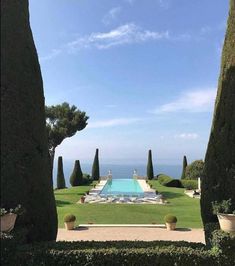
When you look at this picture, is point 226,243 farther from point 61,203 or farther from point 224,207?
point 61,203

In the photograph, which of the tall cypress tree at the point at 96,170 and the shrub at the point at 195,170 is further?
the tall cypress tree at the point at 96,170

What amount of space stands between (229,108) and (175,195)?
2511cm

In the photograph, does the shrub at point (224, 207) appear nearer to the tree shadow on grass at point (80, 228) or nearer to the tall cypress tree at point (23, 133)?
the tall cypress tree at point (23, 133)

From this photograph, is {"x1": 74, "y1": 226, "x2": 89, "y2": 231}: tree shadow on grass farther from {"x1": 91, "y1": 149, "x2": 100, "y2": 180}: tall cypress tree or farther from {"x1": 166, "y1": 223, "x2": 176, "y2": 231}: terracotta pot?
{"x1": 91, "y1": 149, "x2": 100, "y2": 180}: tall cypress tree

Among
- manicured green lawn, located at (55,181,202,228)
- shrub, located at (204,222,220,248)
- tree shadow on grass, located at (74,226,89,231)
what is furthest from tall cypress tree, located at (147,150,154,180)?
shrub, located at (204,222,220,248)

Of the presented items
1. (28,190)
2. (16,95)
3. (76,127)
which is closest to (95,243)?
(28,190)

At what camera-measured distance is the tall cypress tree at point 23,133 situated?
9.37 m

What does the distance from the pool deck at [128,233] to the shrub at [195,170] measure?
29.1 meters

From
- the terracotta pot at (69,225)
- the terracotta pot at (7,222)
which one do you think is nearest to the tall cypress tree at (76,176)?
the terracotta pot at (69,225)

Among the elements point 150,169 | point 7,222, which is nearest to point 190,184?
point 150,169

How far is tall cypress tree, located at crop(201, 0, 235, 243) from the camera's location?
34.1ft

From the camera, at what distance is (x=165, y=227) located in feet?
63.5

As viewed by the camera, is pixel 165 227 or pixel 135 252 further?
pixel 165 227

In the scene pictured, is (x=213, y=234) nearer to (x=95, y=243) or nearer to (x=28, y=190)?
(x=95, y=243)
